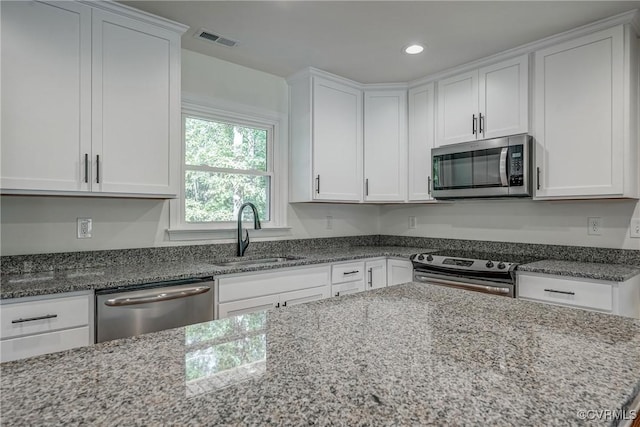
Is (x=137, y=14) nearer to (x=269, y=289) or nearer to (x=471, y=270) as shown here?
(x=269, y=289)

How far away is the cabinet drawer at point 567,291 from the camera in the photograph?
83.0 inches

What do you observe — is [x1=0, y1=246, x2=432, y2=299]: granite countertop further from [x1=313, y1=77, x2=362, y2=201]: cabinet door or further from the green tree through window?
[x1=313, y1=77, x2=362, y2=201]: cabinet door

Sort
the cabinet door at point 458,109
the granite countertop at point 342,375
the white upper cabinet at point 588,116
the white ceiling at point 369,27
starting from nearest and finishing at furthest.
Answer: the granite countertop at point 342,375 → the white ceiling at point 369,27 → the white upper cabinet at point 588,116 → the cabinet door at point 458,109

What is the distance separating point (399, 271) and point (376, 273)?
20 centimetres

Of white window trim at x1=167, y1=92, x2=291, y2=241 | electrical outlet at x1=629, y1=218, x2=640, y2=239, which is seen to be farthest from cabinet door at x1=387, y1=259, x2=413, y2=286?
electrical outlet at x1=629, y1=218, x2=640, y2=239

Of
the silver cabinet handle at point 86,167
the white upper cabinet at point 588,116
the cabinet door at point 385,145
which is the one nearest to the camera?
the silver cabinet handle at point 86,167

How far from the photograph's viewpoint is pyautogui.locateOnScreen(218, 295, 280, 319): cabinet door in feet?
7.41

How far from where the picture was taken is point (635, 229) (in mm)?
2443

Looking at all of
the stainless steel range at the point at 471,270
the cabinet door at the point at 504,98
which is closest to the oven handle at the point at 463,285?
the stainless steel range at the point at 471,270

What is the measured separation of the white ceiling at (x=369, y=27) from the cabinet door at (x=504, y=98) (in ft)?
0.49

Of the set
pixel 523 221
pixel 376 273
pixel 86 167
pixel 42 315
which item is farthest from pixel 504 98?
pixel 42 315

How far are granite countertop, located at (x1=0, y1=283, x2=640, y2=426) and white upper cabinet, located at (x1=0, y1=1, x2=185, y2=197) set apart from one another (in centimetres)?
145

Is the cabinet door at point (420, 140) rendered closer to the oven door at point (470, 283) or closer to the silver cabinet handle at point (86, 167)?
the oven door at point (470, 283)

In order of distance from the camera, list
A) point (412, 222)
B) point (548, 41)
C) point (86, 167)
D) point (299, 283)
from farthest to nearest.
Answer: point (412, 222) → point (299, 283) → point (548, 41) → point (86, 167)
